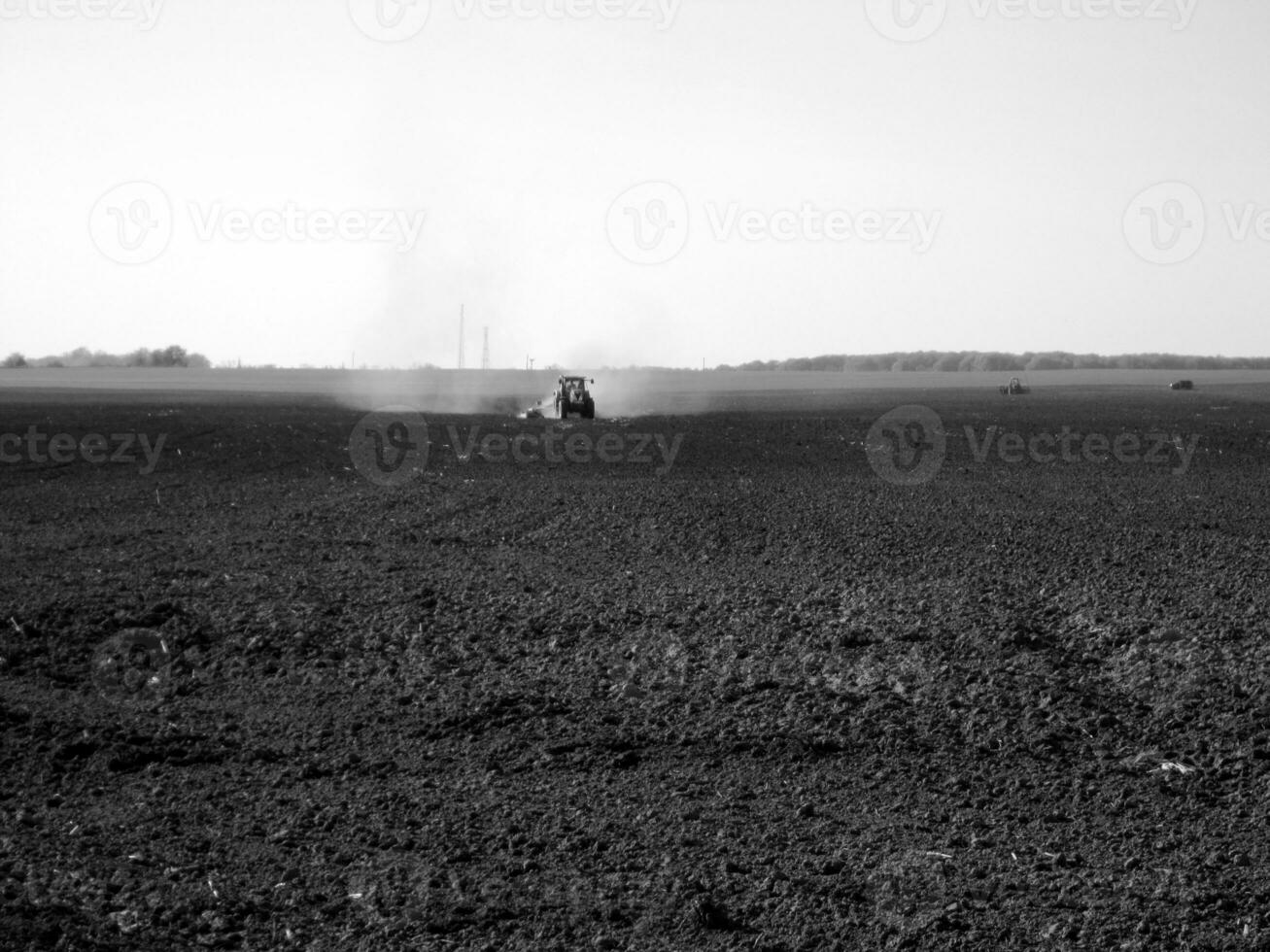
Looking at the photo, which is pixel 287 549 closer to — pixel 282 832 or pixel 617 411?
pixel 282 832

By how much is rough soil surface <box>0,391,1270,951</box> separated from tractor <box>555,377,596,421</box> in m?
27.1

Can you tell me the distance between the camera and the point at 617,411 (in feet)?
193

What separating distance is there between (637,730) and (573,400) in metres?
39.1

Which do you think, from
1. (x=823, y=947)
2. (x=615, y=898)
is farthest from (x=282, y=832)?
(x=823, y=947)

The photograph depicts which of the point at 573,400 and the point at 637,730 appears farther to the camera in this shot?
the point at 573,400

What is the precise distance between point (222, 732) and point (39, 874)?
302cm

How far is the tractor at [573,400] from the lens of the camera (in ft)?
160

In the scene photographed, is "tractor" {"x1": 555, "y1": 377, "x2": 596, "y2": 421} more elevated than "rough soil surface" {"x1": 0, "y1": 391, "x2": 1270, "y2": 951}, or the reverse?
"tractor" {"x1": 555, "y1": 377, "x2": 596, "y2": 421}

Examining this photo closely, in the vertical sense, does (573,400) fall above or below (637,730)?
above

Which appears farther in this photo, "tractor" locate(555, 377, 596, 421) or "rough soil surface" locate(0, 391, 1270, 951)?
"tractor" locate(555, 377, 596, 421)

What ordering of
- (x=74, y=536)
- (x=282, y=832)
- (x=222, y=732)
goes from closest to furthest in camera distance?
(x=282, y=832), (x=222, y=732), (x=74, y=536)

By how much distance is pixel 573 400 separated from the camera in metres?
49.4

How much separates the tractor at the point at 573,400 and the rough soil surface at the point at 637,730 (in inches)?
1067

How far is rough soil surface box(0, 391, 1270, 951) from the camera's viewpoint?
24.3ft
